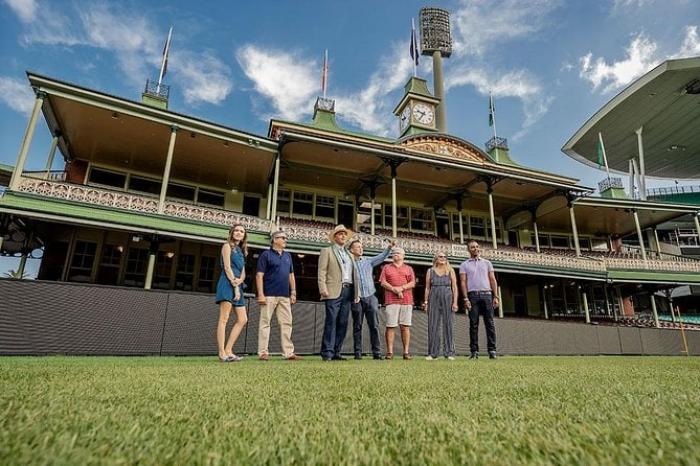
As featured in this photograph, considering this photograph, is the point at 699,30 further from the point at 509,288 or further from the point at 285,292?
the point at 285,292

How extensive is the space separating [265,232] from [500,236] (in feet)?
49.0

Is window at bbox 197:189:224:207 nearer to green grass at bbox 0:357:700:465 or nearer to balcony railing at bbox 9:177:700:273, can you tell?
balcony railing at bbox 9:177:700:273

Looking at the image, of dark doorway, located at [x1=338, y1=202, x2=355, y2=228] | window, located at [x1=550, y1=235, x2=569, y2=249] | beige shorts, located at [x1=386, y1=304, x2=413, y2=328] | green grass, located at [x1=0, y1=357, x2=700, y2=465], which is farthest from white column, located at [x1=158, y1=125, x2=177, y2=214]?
window, located at [x1=550, y1=235, x2=569, y2=249]

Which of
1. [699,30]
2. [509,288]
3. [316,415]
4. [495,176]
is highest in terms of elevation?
[699,30]

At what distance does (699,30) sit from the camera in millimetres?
22906

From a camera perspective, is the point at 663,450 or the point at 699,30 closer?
the point at 663,450

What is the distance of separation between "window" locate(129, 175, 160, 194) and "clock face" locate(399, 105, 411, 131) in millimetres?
14585

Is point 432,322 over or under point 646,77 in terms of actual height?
under

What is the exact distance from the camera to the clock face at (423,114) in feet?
73.4

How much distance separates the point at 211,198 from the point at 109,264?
195 inches

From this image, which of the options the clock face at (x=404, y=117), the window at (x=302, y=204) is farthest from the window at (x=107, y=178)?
the clock face at (x=404, y=117)

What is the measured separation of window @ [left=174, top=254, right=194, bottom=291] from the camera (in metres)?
15.2

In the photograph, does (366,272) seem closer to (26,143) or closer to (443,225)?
(26,143)

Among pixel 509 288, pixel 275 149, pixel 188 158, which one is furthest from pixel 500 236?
pixel 188 158
